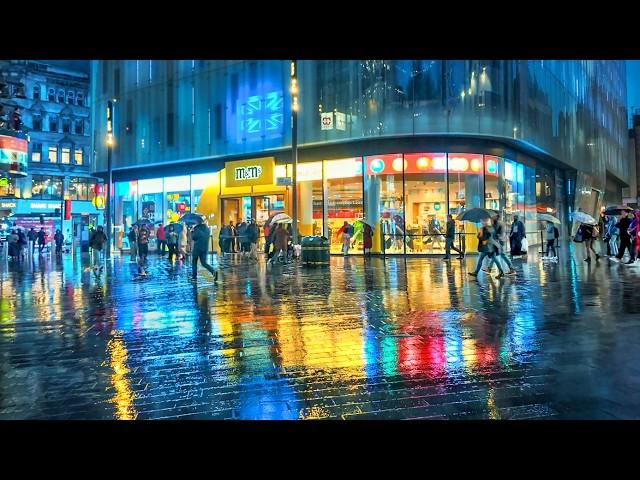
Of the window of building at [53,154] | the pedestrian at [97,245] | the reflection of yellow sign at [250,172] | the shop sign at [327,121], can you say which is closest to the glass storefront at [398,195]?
the reflection of yellow sign at [250,172]

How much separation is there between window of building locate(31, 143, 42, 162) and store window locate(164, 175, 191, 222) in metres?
30.7

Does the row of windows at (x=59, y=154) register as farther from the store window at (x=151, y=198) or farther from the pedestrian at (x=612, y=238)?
the pedestrian at (x=612, y=238)

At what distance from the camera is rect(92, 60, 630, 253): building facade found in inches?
1017

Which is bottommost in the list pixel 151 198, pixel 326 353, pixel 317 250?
pixel 326 353

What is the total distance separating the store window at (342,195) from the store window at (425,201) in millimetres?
2509

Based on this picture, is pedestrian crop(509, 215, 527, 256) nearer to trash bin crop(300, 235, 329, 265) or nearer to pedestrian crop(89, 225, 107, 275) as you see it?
trash bin crop(300, 235, 329, 265)

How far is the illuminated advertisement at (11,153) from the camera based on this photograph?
2138 centimetres

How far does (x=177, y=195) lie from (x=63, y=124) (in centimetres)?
3406

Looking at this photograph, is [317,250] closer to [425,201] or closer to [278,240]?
[278,240]

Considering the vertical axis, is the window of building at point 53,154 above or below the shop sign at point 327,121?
above

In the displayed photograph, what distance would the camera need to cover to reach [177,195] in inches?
1406

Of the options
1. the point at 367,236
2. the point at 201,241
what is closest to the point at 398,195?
the point at 367,236

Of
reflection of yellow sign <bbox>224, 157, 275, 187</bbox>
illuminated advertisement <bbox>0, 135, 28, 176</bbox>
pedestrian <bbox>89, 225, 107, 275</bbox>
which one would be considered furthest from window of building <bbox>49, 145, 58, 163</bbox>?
pedestrian <bbox>89, 225, 107, 275</bbox>
